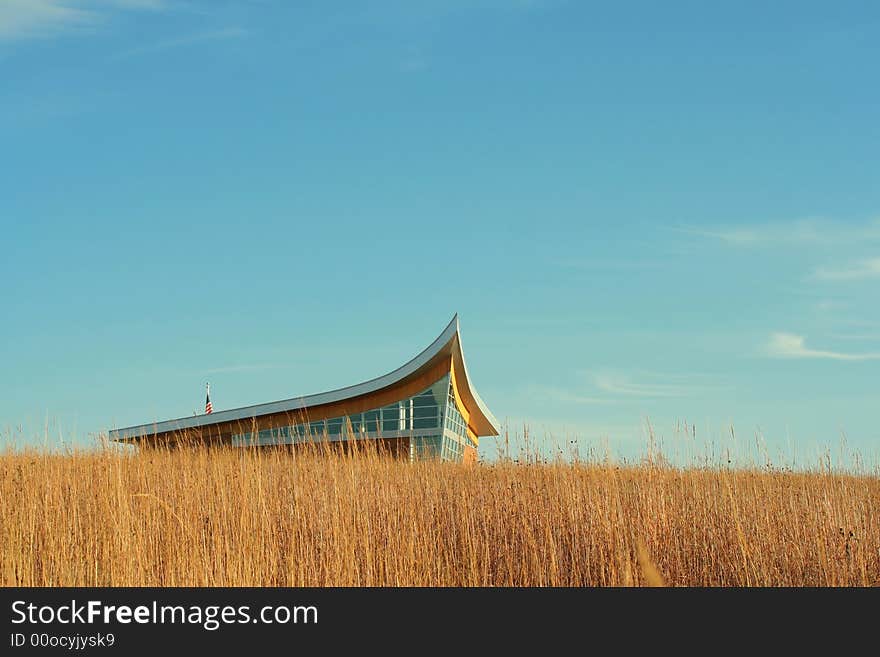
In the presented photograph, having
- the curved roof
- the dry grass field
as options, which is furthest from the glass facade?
the dry grass field

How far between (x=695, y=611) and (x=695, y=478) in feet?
11.2

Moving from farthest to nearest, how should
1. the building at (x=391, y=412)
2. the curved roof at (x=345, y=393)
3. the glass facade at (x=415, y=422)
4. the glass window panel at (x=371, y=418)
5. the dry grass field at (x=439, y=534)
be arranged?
the glass window panel at (x=371, y=418)
the glass facade at (x=415, y=422)
the building at (x=391, y=412)
the curved roof at (x=345, y=393)
the dry grass field at (x=439, y=534)

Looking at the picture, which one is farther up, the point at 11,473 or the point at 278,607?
the point at 11,473

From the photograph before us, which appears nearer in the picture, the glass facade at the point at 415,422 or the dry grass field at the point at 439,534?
the dry grass field at the point at 439,534

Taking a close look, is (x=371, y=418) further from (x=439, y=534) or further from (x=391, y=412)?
(x=439, y=534)

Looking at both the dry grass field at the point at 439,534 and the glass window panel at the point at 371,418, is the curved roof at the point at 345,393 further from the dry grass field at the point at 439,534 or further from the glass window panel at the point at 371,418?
the dry grass field at the point at 439,534

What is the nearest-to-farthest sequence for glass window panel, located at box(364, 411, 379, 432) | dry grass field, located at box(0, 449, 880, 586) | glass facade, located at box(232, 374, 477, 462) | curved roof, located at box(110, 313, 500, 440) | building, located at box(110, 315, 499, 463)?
dry grass field, located at box(0, 449, 880, 586), curved roof, located at box(110, 313, 500, 440), building, located at box(110, 315, 499, 463), glass facade, located at box(232, 374, 477, 462), glass window panel, located at box(364, 411, 379, 432)

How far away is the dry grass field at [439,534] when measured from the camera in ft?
17.0

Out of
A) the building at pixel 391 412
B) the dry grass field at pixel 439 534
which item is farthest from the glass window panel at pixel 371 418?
the dry grass field at pixel 439 534

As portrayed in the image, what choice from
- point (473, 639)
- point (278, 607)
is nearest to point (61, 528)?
point (278, 607)

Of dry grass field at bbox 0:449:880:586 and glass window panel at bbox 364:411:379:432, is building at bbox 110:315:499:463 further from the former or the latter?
dry grass field at bbox 0:449:880:586

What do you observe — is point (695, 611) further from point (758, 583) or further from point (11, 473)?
point (11, 473)

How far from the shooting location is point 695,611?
3354 mm

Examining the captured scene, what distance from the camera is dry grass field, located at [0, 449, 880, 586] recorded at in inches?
203
